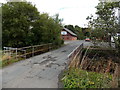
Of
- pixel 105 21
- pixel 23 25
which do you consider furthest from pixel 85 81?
pixel 23 25

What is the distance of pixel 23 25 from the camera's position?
34.9 ft

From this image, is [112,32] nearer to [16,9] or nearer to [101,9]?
[101,9]

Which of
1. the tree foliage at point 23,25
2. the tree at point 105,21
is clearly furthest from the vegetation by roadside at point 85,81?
the tree foliage at point 23,25

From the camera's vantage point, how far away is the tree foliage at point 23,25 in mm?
10375

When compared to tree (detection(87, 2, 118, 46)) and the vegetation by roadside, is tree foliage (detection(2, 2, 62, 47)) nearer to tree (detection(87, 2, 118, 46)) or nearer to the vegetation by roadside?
tree (detection(87, 2, 118, 46))

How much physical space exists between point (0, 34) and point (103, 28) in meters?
7.70

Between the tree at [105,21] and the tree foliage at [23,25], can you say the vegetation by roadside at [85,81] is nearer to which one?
the tree at [105,21]

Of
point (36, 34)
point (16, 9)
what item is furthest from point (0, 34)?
point (36, 34)

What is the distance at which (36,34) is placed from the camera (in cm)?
1222

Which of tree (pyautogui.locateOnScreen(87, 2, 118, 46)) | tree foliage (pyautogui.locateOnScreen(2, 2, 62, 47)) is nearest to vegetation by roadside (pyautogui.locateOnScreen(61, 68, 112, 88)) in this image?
tree (pyautogui.locateOnScreen(87, 2, 118, 46))

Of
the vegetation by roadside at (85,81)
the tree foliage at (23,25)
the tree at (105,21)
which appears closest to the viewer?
the vegetation by roadside at (85,81)

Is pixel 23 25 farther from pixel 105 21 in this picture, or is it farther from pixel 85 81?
pixel 85 81

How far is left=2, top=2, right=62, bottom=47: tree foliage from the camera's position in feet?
34.0

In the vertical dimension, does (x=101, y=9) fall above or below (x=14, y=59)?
above
